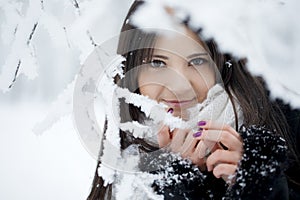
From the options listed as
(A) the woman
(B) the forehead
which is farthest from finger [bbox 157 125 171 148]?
(B) the forehead

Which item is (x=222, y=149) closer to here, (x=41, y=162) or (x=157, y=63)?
(x=157, y=63)

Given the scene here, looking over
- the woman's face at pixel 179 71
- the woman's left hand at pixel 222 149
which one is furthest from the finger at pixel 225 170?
the woman's face at pixel 179 71

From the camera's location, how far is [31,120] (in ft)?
2.29

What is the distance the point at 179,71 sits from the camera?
0.57m

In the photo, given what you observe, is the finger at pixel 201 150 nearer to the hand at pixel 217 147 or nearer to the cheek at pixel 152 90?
the hand at pixel 217 147

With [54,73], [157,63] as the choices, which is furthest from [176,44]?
[54,73]

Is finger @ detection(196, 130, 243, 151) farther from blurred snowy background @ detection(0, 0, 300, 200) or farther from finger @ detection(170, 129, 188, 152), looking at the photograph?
blurred snowy background @ detection(0, 0, 300, 200)

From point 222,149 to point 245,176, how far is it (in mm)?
38

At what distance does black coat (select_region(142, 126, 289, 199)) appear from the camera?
0.47 metres

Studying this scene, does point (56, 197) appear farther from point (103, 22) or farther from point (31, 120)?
point (103, 22)

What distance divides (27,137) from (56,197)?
4.2 inches

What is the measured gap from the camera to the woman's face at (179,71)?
0.57 meters

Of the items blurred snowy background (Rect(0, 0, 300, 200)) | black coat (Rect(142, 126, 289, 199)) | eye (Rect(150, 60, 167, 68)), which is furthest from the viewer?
blurred snowy background (Rect(0, 0, 300, 200))

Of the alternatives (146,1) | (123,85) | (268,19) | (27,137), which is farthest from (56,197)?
(268,19)
